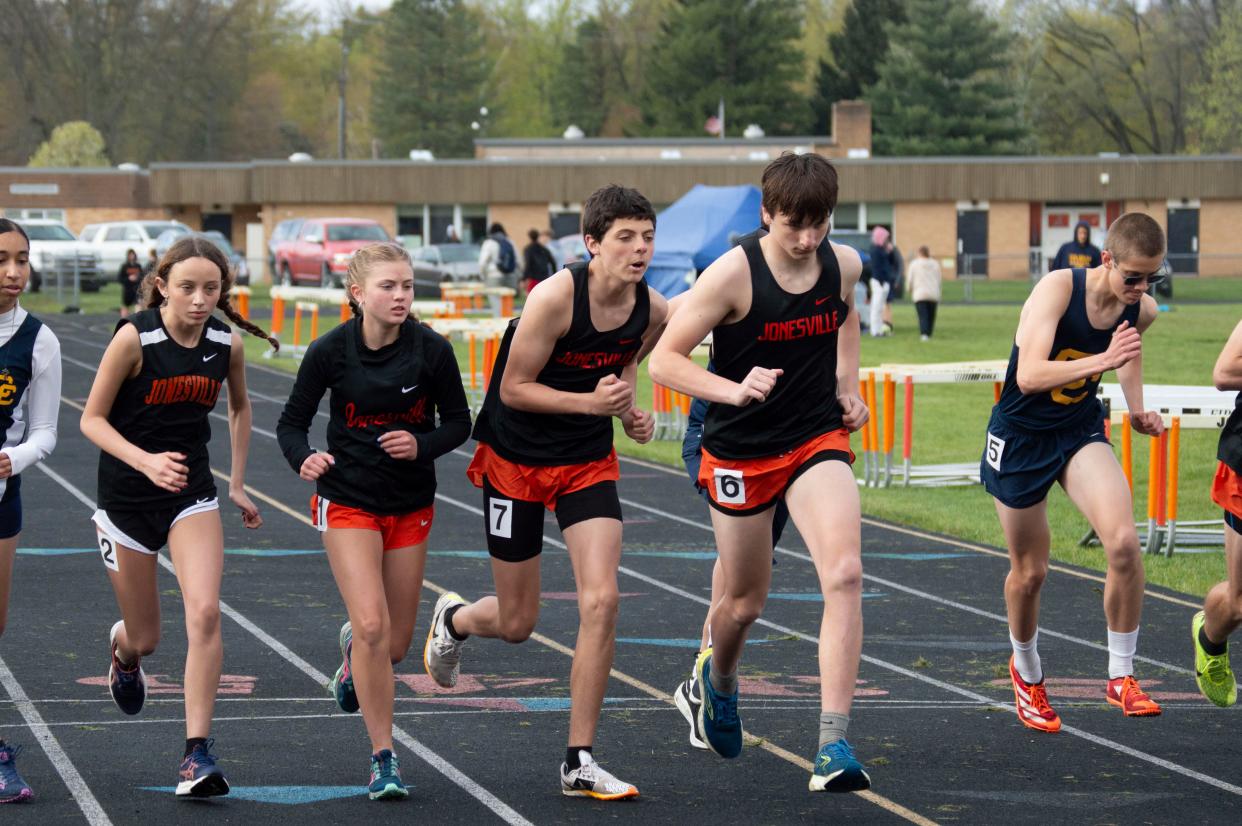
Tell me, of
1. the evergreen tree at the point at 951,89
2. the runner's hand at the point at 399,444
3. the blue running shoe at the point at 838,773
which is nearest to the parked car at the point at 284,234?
the evergreen tree at the point at 951,89

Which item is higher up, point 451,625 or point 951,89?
point 951,89

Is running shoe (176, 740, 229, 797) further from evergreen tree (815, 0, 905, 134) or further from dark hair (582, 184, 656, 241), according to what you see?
evergreen tree (815, 0, 905, 134)

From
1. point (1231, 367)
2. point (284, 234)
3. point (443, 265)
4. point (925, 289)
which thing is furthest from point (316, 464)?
point (284, 234)

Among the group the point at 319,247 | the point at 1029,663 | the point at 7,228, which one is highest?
the point at 319,247

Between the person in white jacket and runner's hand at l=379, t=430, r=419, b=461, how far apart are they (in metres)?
24.7

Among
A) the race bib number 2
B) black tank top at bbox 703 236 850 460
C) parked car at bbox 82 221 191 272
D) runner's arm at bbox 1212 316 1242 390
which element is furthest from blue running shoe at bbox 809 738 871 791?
parked car at bbox 82 221 191 272

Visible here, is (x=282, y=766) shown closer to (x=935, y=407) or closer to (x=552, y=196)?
(x=935, y=407)

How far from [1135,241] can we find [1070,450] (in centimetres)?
80

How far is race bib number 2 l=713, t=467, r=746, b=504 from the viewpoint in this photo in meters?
5.96

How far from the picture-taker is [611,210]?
19.5 ft

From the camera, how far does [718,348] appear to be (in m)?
6.00

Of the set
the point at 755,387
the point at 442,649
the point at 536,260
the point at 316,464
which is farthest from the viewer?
the point at 536,260

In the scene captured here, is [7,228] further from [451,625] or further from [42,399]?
[451,625]

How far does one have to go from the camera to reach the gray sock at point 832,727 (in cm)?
543
